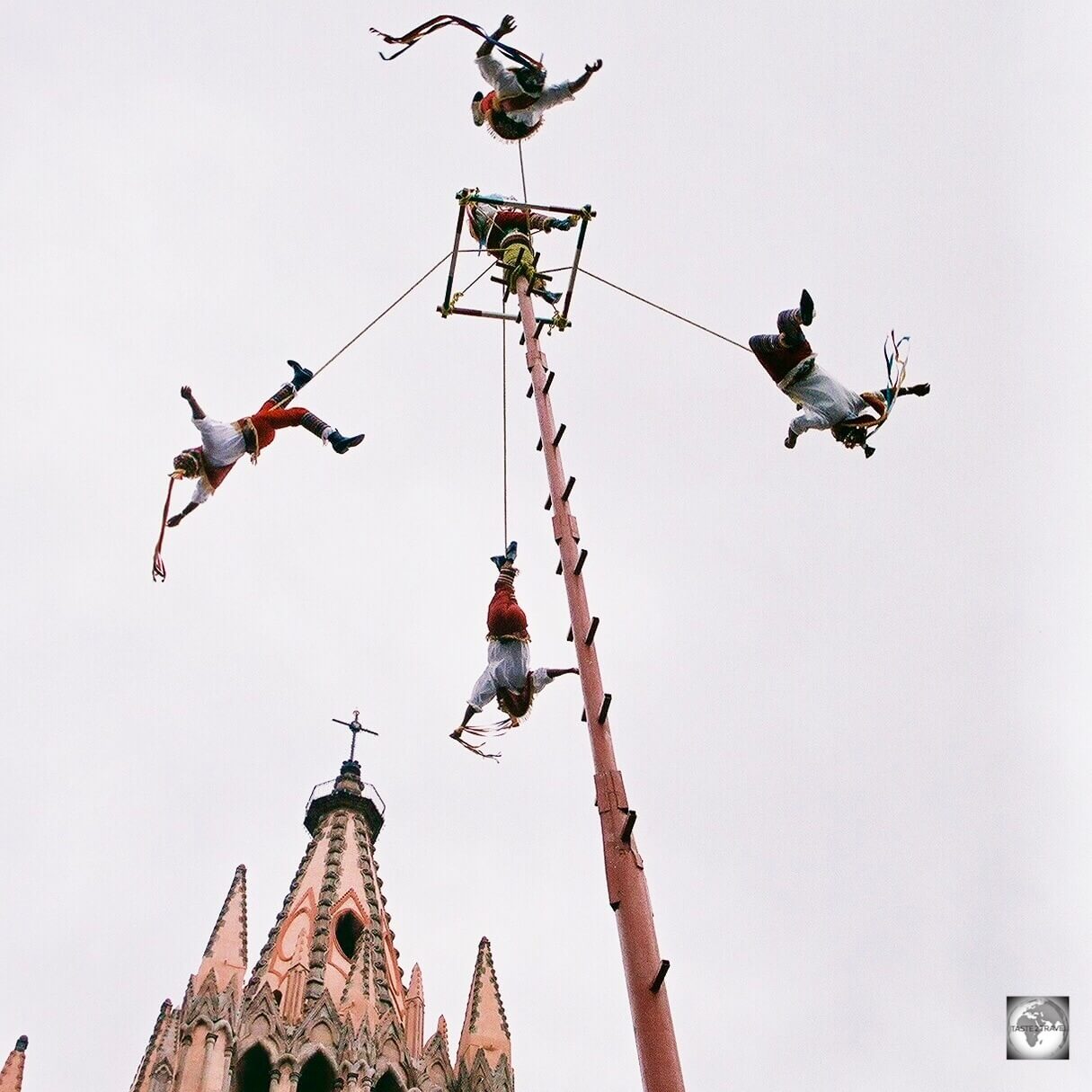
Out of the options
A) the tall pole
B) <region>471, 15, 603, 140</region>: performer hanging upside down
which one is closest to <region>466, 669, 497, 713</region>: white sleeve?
the tall pole

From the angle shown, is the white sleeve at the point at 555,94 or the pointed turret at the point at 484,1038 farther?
the pointed turret at the point at 484,1038

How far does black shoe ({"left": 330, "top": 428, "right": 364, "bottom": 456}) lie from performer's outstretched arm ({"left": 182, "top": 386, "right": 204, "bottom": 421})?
1.09 m

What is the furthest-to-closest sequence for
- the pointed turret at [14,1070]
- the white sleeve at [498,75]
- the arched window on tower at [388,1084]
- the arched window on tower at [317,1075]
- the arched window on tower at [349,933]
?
the arched window on tower at [349,933]
the arched window on tower at [388,1084]
the arched window on tower at [317,1075]
the pointed turret at [14,1070]
the white sleeve at [498,75]

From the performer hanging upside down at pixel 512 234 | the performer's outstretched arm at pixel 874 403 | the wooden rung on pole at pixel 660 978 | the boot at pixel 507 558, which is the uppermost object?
the performer hanging upside down at pixel 512 234

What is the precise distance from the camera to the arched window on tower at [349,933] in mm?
37094

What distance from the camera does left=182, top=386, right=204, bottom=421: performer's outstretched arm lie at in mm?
11227

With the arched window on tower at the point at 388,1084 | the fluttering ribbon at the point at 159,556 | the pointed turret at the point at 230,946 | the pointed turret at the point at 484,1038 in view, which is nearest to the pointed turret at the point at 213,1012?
the pointed turret at the point at 230,946

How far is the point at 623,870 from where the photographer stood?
292 inches

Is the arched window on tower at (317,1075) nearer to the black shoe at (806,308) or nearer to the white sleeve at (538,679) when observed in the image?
the white sleeve at (538,679)

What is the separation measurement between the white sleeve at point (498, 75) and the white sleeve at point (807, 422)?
4746 millimetres

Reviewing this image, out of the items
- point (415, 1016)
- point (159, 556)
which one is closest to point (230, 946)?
point (415, 1016)

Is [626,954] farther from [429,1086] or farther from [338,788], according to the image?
[338,788]

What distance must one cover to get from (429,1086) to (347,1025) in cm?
238

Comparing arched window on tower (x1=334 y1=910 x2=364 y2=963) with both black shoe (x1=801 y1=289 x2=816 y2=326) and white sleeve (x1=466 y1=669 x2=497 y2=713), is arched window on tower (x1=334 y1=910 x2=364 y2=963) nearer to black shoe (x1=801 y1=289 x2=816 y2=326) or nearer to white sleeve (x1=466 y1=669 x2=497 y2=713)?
white sleeve (x1=466 y1=669 x2=497 y2=713)
